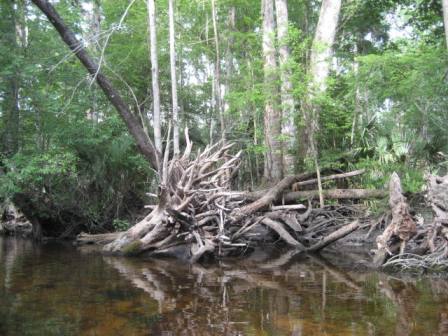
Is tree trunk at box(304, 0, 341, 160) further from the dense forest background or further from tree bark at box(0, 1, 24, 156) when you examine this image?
tree bark at box(0, 1, 24, 156)

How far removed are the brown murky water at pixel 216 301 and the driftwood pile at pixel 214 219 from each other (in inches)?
47.4

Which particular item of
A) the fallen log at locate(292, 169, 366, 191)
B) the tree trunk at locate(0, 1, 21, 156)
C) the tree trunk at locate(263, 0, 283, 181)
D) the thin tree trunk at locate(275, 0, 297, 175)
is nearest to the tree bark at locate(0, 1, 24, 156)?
the tree trunk at locate(0, 1, 21, 156)

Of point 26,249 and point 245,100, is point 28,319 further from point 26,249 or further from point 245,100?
point 245,100

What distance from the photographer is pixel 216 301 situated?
6043mm

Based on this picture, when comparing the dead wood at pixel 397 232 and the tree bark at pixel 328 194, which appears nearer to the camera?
the dead wood at pixel 397 232

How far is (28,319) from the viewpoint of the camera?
16.8 feet

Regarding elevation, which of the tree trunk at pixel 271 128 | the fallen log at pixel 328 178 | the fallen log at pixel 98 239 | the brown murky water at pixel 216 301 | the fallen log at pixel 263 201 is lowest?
the brown murky water at pixel 216 301

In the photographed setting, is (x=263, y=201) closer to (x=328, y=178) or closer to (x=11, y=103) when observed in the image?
(x=328, y=178)

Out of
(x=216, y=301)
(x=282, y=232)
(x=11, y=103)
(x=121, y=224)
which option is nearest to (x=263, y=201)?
(x=282, y=232)

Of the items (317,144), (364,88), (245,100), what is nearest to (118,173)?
(245,100)

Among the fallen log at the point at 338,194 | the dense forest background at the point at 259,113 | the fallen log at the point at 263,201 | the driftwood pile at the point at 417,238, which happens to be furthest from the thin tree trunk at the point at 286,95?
the driftwood pile at the point at 417,238

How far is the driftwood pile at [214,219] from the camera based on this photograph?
393 inches

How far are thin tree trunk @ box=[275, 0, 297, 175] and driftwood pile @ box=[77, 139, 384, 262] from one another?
2.04 m

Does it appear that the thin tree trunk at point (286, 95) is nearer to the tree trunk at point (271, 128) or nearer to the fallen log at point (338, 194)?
the tree trunk at point (271, 128)
